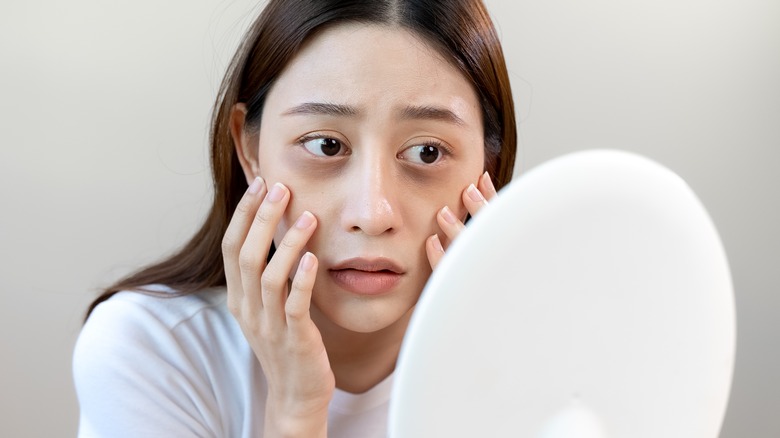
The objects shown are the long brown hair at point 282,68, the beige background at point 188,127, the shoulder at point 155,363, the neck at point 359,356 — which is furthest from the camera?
the beige background at point 188,127

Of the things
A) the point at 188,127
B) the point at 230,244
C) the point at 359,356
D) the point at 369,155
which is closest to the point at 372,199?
the point at 369,155

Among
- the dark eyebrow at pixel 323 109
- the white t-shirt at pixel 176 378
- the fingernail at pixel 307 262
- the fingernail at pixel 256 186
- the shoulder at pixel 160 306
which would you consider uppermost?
the dark eyebrow at pixel 323 109

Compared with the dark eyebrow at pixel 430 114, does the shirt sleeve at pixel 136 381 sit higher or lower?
lower

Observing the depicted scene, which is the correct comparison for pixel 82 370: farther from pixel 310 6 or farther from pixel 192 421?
pixel 310 6

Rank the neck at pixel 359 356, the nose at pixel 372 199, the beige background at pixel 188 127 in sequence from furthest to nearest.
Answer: the beige background at pixel 188 127 → the neck at pixel 359 356 → the nose at pixel 372 199

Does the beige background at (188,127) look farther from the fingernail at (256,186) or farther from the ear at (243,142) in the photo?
the fingernail at (256,186)

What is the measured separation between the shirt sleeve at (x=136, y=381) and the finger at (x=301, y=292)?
0.88ft

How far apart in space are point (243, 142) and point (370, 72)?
314mm

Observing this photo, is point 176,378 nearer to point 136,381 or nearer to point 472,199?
point 136,381

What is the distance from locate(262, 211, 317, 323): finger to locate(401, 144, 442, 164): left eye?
15 centimetres

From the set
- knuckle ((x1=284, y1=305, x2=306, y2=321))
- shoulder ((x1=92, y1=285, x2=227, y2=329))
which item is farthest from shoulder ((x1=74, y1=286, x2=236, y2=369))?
knuckle ((x1=284, y1=305, x2=306, y2=321))

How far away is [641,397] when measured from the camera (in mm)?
800

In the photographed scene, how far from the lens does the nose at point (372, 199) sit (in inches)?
43.6

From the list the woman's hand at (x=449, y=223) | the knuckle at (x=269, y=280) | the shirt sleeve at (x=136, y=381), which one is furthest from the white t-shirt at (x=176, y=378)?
the woman's hand at (x=449, y=223)
